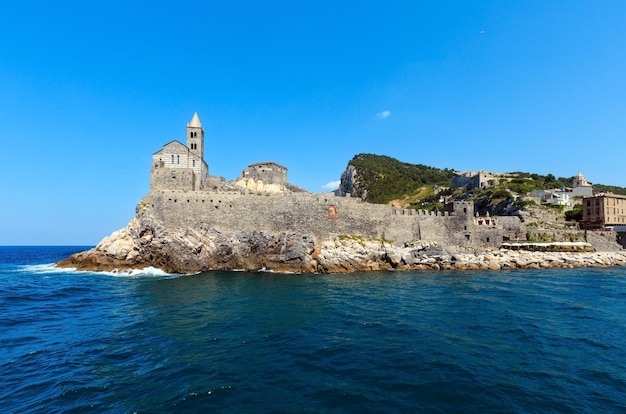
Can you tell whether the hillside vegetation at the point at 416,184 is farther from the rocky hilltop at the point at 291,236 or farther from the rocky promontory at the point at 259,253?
the rocky promontory at the point at 259,253

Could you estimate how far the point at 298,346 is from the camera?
11719mm

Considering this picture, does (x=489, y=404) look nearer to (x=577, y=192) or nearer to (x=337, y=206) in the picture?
(x=337, y=206)

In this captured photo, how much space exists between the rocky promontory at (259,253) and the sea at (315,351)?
9.37 meters

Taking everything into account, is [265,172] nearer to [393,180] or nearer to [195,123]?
[195,123]

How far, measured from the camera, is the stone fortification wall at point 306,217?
3181 centimetres

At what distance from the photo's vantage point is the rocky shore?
101 ft

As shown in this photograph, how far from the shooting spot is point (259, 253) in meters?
31.9

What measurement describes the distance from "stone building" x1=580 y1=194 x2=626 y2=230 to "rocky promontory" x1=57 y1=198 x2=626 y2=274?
19.5 m

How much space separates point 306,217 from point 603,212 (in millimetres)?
43900

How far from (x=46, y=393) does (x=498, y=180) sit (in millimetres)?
77456

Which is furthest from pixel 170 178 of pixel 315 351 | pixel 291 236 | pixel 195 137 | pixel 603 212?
pixel 603 212

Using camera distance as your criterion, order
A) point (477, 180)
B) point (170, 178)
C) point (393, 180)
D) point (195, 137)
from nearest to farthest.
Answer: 1. point (170, 178)
2. point (195, 137)
3. point (477, 180)
4. point (393, 180)

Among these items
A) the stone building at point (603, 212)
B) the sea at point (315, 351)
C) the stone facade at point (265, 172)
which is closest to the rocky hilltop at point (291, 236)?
the stone building at point (603, 212)

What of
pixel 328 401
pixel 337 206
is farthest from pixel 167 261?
pixel 328 401
